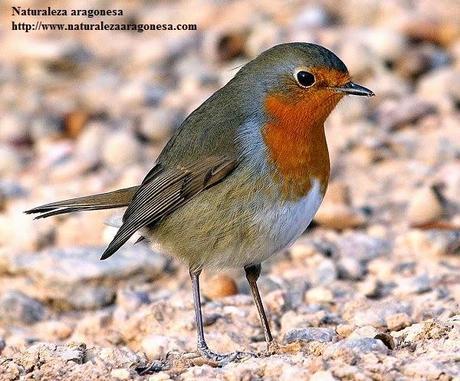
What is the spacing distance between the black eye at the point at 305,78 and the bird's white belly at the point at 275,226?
0.42m

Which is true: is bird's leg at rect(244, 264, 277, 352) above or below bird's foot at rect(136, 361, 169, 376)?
above

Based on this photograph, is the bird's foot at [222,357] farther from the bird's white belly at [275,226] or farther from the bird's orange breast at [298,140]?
the bird's orange breast at [298,140]

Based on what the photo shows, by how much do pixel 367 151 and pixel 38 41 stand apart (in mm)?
3159

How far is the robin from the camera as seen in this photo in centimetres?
411

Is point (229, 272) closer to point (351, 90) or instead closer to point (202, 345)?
point (202, 345)

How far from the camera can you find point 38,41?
857 centimetres

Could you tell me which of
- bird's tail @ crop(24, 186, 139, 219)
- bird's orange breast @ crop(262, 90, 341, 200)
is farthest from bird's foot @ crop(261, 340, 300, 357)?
bird's tail @ crop(24, 186, 139, 219)

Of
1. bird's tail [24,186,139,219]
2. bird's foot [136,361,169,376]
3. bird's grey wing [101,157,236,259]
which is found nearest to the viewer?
bird's foot [136,361,169,376]

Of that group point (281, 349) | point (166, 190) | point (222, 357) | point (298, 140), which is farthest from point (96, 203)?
point (281, 349)

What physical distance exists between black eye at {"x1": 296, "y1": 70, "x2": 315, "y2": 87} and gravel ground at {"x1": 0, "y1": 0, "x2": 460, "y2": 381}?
3.26 feet

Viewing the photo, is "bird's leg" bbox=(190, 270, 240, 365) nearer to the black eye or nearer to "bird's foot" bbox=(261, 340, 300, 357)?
"bird's foot" bbox=(261, 340, 300, 357)

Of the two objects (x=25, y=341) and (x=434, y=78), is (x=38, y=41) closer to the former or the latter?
(x=434, y=78)

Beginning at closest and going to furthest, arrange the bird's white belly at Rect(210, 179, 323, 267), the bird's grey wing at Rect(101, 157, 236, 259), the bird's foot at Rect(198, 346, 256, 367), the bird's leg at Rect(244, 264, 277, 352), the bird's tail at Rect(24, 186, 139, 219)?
1. the bird's foot at Rect(198, 346, 256, 367)
2. the bird's white belly at Rect(210, 179, 323, 267)
3. the bird's grey wing at Rect(101, 157, 236, 259)
4. the bird's leg at Rect(244, 264, 277, 352)
5. the bird's tail at Rect(24, 186, 139, 219)

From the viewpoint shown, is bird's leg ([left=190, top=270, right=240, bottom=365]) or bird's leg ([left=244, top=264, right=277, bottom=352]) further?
bird's leg ([left=244, top=264, right=277, bottom=352])
